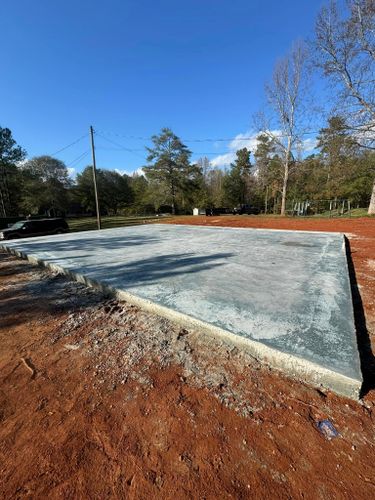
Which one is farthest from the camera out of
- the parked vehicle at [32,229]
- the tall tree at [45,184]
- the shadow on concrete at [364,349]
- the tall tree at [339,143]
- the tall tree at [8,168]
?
the tall tree at [45,184]

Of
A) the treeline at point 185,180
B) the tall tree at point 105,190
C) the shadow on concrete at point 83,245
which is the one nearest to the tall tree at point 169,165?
the treeline at point 185,180

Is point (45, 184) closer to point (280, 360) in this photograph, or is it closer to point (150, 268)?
point (150, 268)

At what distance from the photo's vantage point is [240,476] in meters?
1.17

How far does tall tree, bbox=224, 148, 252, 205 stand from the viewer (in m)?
38.4

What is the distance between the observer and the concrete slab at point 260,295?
1.87 metres

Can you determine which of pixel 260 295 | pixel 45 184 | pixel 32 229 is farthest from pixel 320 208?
pixel 45 184

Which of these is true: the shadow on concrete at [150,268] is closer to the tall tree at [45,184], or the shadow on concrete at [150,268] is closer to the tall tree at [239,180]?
the tall tree at [45,184]

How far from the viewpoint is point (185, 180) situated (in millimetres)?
31219

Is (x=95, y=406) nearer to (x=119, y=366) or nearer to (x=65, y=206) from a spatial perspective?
(x=119, y=366)

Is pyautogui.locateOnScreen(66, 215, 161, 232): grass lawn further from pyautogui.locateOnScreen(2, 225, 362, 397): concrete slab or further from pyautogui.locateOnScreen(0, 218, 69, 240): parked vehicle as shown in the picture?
pyautogui.locateOnScreen(2, 225, 362, 397): concrete slab

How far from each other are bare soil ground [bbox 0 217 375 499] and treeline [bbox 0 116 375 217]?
61.5 feet

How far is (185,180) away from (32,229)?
21.9 meters

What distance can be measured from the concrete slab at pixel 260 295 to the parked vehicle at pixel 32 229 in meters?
8.64

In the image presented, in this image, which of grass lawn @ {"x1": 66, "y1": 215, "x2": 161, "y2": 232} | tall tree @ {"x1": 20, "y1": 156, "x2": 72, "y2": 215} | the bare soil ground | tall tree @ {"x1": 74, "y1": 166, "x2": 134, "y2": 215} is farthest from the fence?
tall tree @ {"x1": 20, "y1": 156, "x2": 72, "y2": 215}
